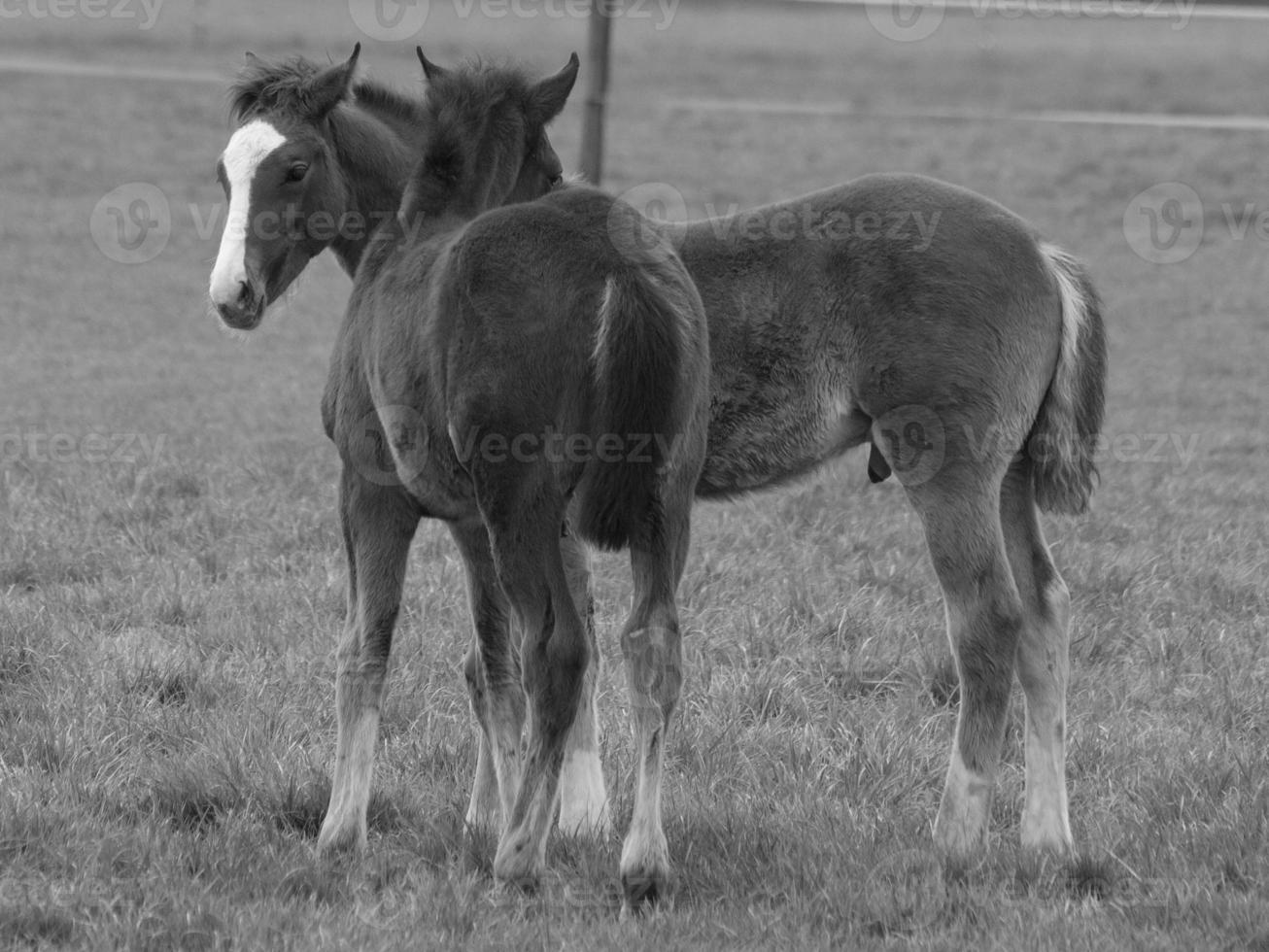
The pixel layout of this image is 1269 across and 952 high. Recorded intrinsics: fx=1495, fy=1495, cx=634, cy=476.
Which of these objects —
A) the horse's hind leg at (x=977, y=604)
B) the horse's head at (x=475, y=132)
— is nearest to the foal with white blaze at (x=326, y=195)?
the horse's head at (x=475, y=132)

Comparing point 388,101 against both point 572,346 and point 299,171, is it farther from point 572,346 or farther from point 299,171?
point 572,346

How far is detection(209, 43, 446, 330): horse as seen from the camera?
12.1ft

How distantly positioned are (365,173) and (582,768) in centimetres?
167

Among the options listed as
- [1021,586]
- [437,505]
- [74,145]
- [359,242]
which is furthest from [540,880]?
[74,145]

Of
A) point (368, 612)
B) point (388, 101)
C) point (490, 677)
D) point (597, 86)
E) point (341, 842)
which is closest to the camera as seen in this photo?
point (341, 842)

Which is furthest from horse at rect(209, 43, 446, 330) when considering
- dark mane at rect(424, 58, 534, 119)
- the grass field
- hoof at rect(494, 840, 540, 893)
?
hoof at rect(494, 840, 540, 893)

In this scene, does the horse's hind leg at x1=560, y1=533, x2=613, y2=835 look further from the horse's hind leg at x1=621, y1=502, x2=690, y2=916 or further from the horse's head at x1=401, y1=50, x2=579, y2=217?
the horse's head at x1=401, y1=50, x2=579, y2=217

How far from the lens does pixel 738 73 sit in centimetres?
2002

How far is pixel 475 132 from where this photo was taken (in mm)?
3693

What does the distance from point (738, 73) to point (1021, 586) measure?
17.0 metres

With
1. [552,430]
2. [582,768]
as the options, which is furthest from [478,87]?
[582,768]

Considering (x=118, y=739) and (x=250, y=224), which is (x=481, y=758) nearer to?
(x=118, y=739)

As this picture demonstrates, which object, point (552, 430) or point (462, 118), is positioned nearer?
point (552, 430)

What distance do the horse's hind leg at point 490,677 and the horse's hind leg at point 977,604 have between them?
107 cm
